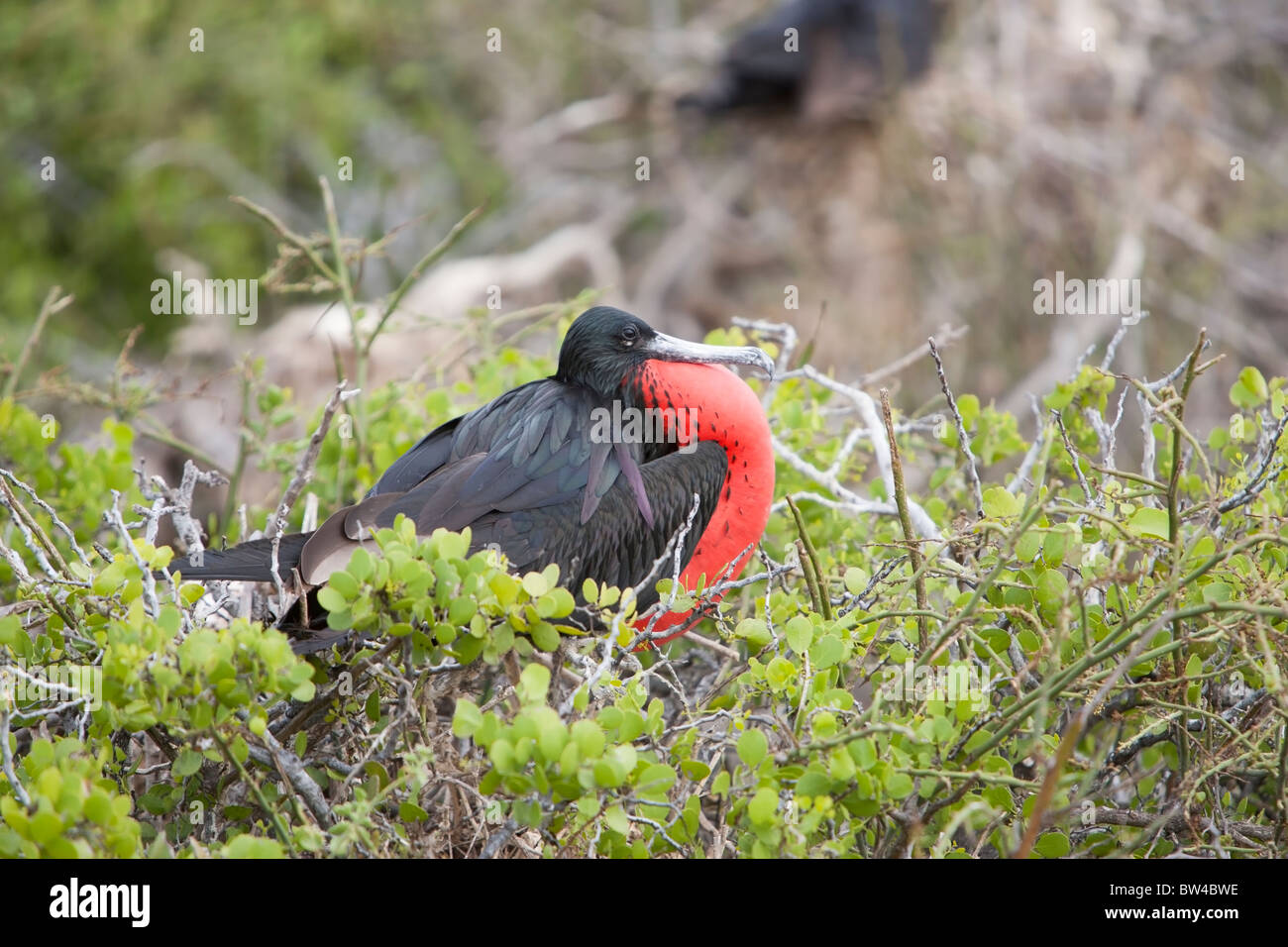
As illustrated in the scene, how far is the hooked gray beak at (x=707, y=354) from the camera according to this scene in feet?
8.80

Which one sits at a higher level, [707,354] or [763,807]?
[707,354]

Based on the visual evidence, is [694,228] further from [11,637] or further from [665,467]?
[11,637]

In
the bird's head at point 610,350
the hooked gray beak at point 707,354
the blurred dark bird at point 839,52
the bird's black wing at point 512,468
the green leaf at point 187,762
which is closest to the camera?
the green leaf at point 187,762

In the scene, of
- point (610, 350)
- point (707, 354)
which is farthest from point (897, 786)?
point (610, 350)

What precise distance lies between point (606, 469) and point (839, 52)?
4326 mm

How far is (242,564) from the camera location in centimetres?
229

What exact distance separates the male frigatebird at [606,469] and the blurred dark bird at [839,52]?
12.9 feet

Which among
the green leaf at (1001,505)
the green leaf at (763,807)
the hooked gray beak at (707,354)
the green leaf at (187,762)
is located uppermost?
the hooked gray beak at (707,354)

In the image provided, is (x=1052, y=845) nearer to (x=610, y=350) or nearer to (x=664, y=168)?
(x=610, y=350)

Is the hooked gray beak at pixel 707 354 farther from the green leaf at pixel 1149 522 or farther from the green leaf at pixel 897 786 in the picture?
the green leaf at pixel 897 786

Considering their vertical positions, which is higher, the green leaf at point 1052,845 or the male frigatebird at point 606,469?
the male frigatebird at point 606,469

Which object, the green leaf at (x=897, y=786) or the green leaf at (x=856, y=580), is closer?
the green leaf at (x=897, y=786)

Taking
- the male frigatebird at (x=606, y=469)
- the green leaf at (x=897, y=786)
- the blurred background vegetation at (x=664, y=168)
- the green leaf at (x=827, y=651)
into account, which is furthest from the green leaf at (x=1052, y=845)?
the blurred background vegetation at (x=664, y=168)

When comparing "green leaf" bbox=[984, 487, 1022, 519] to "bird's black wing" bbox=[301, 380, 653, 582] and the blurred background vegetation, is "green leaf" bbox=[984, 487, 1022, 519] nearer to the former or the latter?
"bird's black wing" bbox=[301, 380, 653, 582]
